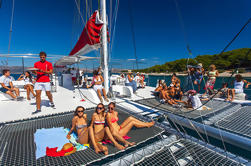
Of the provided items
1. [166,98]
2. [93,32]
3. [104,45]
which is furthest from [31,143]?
[166,98]

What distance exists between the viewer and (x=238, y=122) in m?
2.97

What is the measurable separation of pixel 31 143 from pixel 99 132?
1.12 metres

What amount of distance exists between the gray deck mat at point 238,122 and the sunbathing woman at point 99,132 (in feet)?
7.46

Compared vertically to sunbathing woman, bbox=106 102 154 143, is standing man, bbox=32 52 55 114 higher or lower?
higher

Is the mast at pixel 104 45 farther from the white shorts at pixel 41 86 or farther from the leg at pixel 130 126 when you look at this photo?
the leg at pixel 130 126

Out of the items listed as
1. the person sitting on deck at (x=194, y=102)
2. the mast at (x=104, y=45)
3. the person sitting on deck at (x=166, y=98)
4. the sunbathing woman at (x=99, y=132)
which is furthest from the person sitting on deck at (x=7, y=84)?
the person sitting on deck at (x=194, y=102)

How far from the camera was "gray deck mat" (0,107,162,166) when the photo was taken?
1735 millimetres

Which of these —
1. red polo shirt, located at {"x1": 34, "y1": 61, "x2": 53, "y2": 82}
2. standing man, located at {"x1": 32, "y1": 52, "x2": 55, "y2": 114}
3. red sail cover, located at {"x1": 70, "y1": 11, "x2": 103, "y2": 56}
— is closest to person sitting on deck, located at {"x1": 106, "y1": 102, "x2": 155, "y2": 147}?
standing man, located at {"x1": 32, "y1": 52, "x2": 55, "y2": 114}

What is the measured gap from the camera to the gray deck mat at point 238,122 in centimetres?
259

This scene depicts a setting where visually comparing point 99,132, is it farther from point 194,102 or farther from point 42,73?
point 194,102

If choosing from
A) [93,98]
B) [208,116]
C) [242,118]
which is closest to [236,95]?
[242,118]

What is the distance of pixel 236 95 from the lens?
5047mm

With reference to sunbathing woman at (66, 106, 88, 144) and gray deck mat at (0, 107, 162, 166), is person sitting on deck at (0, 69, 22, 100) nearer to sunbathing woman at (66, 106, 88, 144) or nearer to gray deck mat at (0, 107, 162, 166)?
gray deck mat at (0, 107, 162, 166)

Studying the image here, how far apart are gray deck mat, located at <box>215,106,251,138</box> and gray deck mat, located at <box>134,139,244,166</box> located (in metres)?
1.01
